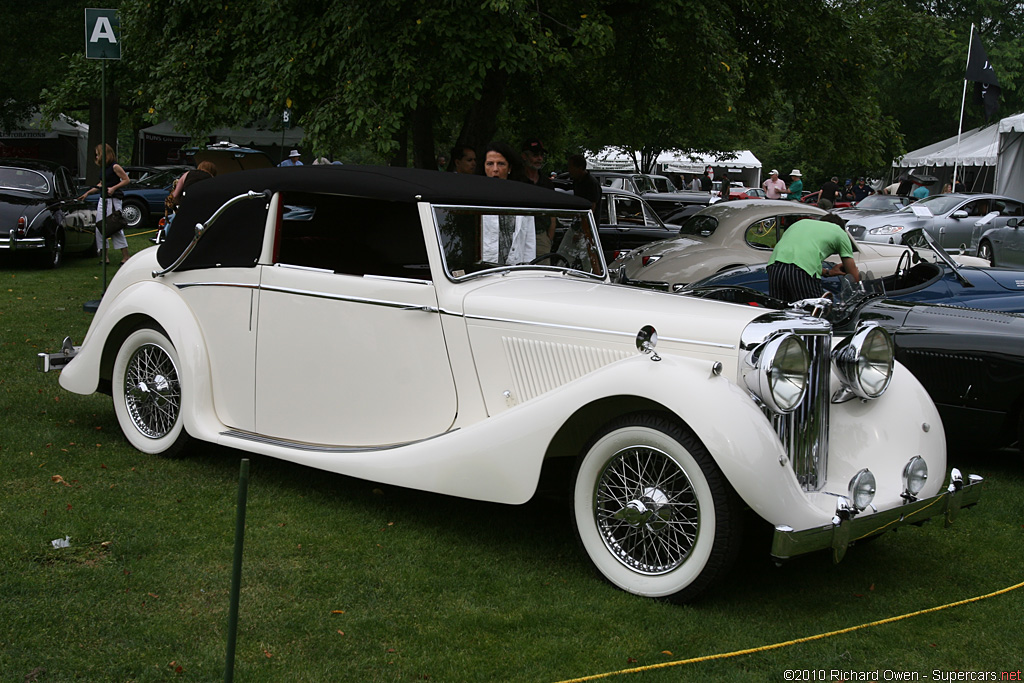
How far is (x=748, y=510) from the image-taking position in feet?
13.3

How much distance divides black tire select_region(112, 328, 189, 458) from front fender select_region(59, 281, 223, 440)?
0.10 metres

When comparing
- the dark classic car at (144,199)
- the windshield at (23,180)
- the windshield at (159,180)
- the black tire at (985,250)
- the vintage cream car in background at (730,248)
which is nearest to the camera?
the vintage cream car in background at (730,248)

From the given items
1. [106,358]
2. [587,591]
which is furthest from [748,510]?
[106,358]

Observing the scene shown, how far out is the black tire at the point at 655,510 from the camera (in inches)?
151

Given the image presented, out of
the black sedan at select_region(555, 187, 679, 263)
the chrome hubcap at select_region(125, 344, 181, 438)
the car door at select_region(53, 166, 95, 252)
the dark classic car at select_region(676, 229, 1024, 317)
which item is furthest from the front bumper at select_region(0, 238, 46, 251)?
the dark classic car at select_region(676, 229, 1024, 317)

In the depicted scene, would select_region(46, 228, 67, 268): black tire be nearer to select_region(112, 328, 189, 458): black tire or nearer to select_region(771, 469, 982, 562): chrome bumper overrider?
select_region(112, 328, 189, 458): black tire

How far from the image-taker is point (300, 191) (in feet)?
17.7

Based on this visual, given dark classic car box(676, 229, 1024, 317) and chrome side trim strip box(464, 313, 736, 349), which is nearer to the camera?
chrome side trim strip box(464, 313, 736, 349)

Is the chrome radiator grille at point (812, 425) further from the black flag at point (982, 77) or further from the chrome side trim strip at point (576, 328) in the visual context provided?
the black flag at point (982, 77)

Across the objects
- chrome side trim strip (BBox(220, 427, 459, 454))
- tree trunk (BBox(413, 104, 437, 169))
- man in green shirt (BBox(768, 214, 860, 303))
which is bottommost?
chrome side trim strip (BBox(220, 427, 459, 454))

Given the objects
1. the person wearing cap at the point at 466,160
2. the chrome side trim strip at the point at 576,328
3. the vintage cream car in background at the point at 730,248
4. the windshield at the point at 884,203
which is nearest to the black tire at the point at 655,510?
the chrome side trim strip at the point at 576,328

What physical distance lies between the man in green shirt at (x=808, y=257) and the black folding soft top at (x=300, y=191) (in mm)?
2966

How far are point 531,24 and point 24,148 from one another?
30757 millimetres

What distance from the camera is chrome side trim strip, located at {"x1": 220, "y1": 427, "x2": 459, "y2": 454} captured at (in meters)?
4.86
